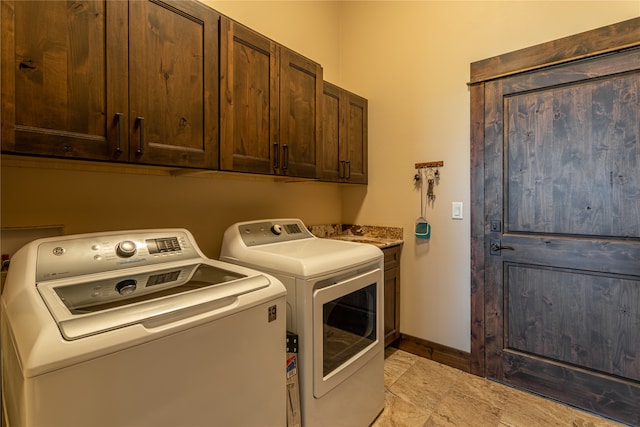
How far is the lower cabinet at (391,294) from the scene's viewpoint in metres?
2.39

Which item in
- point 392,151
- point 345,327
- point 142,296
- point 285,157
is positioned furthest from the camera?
point 392,151

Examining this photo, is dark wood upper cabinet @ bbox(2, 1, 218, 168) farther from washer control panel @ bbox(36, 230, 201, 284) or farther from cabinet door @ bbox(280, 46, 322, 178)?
cabinet door @ bbox(280, 46, 322, 178)

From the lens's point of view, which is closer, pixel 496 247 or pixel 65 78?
pixel 65 78

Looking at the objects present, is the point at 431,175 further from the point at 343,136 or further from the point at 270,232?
the point at 270,232

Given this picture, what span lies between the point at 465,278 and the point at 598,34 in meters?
1.63

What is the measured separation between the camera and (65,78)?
108 cm

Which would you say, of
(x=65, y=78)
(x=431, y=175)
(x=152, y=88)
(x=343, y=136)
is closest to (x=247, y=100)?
(x=152, y=88)

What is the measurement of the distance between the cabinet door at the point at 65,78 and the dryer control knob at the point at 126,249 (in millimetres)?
346

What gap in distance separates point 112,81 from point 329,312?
1306 millimetres

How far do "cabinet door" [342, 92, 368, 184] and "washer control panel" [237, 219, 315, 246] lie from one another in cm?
67

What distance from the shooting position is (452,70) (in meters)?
2.27

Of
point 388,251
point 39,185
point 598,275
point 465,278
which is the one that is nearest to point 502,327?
point 465,278

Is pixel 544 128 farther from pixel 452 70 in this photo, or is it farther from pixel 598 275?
pixel 598 275

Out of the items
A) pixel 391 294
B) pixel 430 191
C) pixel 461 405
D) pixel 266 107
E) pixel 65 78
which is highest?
pixel 266 107
